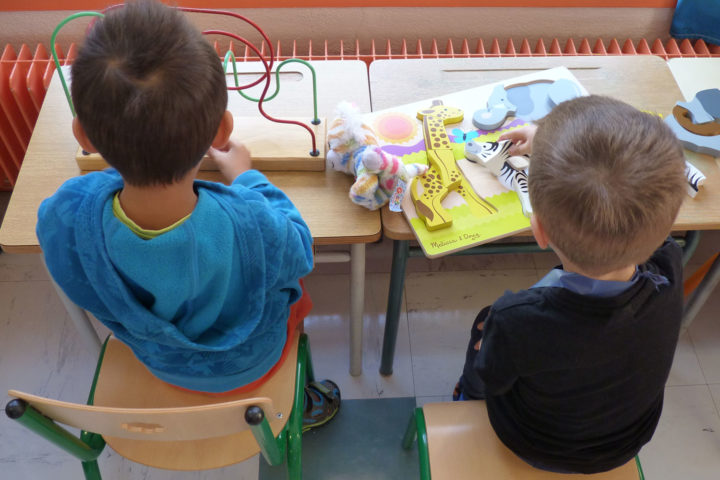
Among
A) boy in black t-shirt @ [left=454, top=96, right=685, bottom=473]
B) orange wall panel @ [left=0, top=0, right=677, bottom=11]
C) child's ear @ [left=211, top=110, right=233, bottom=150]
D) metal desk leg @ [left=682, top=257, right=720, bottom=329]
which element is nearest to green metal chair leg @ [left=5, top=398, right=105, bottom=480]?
child's ear @ [left=211, top=110, right=233, bottom=150]

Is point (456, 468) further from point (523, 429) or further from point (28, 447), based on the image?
point (28, 447)

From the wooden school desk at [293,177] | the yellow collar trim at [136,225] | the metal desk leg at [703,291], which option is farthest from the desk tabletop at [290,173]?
the metal desk leg at [703,291]

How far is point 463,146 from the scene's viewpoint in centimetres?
125

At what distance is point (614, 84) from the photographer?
1408 millimetres

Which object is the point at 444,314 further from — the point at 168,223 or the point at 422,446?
the point at 168,223

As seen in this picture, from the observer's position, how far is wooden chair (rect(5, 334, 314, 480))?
0.84 m

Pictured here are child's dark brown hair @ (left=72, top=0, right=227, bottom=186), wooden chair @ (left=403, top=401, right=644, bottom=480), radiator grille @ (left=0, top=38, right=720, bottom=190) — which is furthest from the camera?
radiator grille @ (left=0, top=38, right=720, bottom=190)

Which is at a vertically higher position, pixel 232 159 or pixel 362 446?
pixel 232 159

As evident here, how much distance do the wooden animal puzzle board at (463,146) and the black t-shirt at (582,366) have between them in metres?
0.21

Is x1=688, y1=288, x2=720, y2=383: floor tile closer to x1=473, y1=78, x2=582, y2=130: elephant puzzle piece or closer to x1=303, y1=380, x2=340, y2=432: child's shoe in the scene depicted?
x1=473, y1=78, x2=582, y2=130: elephant puzzle piece

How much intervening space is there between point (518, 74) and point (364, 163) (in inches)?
21.4

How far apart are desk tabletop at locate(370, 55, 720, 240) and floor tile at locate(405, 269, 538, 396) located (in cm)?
72

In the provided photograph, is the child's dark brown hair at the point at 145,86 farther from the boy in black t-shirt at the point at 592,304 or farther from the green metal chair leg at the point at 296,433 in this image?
the green metal chair leg at the point at 296,433

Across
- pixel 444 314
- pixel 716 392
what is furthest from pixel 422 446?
pixel 716 392
